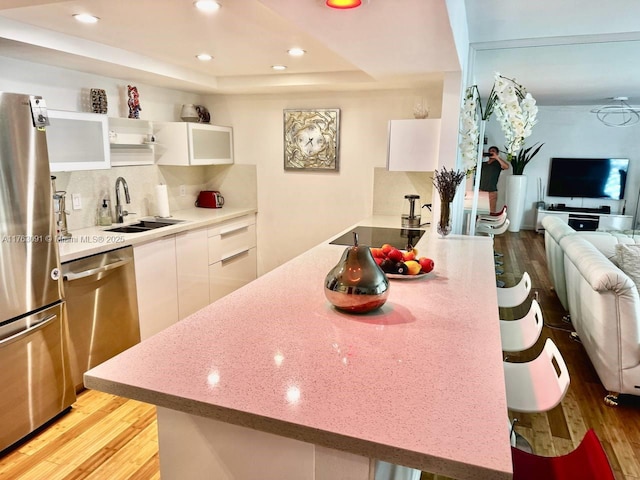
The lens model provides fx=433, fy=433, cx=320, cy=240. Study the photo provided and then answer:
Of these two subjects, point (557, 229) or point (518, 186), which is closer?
point (557, 229)

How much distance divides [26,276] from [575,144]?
23.9 feet

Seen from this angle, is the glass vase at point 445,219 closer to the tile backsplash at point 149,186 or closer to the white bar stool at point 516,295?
the white bar stool at point 516,295

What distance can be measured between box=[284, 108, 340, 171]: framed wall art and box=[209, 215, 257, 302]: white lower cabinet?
812 mm

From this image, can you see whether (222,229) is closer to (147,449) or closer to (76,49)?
(76,49)

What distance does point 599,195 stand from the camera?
654cm

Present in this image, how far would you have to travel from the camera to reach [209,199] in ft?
14.5

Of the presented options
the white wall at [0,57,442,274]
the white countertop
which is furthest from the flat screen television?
the white countertop

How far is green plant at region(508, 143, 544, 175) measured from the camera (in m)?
6.64

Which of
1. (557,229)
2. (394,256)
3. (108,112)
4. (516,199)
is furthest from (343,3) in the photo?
(516,199)

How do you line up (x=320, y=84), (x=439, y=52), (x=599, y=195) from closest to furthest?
(x=439, y=52) → (x=320, y=84) → (x=599, y=195)

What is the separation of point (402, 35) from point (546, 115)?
5738 millimetres

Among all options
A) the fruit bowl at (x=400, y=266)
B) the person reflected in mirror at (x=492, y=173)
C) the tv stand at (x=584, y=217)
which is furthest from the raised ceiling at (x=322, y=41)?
the tv stand at (x=584, y=217)

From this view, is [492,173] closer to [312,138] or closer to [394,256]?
[312,138]

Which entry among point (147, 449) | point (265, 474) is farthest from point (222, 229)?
point (265, 474)
